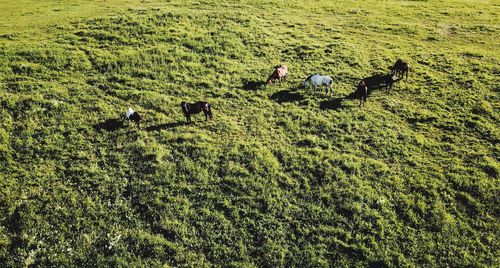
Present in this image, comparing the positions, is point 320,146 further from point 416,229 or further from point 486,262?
point 486,262

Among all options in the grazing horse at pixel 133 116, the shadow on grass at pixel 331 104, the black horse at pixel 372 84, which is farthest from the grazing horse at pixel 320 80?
the grazing horse at pixel 133 116

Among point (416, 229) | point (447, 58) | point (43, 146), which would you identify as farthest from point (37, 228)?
point (447, 58)

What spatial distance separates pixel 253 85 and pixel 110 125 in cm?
1019

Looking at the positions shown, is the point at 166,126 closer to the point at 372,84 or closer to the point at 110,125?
the point at 110,125

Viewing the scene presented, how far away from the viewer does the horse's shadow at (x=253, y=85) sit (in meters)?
25.8

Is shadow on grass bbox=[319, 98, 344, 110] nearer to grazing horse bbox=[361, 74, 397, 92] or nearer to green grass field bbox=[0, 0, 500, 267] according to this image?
green grass field bbox=[0, 0, 500, 267]

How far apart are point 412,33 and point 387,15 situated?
5.79m

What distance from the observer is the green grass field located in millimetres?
15969

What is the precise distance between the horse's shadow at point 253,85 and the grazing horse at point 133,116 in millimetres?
7935

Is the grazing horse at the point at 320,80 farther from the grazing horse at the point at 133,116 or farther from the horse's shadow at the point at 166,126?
the grazing horse at the point at 133,116

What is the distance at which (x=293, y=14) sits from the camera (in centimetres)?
3944

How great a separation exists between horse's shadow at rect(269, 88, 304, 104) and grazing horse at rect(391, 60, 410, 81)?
777cm

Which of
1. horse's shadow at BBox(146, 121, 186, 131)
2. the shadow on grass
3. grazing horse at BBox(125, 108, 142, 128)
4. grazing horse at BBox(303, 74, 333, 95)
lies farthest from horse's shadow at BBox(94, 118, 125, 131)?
grazing horse at BBox(303, 74, 333, 95)

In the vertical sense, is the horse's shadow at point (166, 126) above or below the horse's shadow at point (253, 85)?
below
